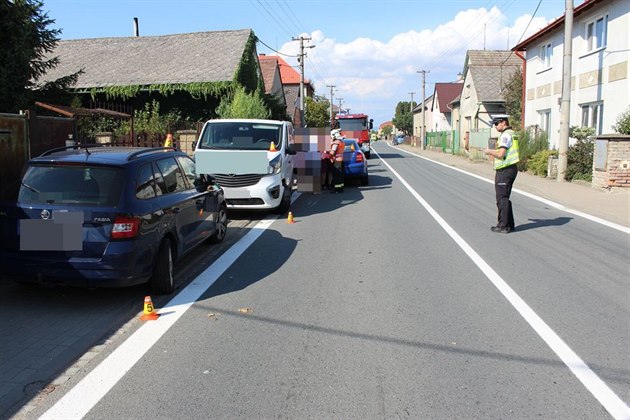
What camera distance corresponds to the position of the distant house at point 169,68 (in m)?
27.8

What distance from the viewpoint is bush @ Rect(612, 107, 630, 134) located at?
627 inches

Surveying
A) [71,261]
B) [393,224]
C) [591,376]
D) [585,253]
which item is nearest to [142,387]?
[71,261]

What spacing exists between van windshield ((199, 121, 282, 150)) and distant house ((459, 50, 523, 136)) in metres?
29.2

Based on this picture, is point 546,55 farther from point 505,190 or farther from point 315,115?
point 315,115

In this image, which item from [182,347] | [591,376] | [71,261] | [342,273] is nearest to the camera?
[591,376]

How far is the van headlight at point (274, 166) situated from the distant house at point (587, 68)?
40.0 feet

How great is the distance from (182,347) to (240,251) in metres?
3.73

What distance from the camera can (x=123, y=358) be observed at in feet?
14.1

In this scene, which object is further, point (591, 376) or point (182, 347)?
point (182, 347)

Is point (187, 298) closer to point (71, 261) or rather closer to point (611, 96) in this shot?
point (71, 261)

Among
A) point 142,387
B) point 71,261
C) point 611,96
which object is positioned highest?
point 611,96

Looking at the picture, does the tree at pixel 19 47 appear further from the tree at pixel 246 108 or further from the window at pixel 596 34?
the window at pixel 596 34

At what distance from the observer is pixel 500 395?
367cm

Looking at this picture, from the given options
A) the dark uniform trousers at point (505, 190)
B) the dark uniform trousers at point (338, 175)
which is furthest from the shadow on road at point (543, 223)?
the dark uniform trousers at point (338, 175)
